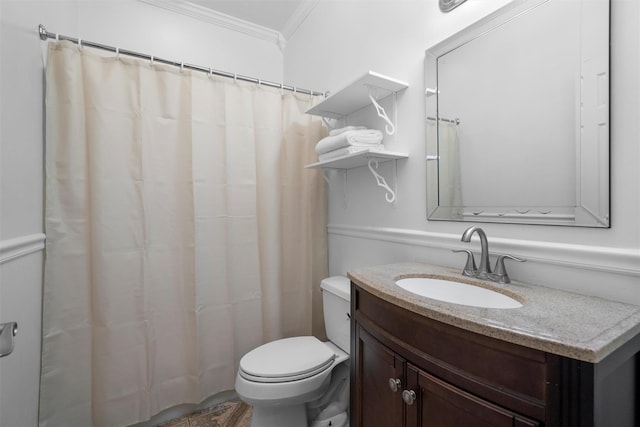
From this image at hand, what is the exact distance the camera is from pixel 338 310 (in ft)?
5.14

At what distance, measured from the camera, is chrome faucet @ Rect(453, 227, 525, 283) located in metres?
0.98

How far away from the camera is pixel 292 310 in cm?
196

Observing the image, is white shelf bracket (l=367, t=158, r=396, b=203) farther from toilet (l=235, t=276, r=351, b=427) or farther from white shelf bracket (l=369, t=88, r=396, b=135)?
toilet (l=235, t=276, r=351, b=427)

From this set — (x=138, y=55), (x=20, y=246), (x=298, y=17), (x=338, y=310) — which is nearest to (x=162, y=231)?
(x=20, y=246)

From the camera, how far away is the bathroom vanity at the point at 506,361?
53cm

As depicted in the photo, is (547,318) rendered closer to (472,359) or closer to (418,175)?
(472,359)

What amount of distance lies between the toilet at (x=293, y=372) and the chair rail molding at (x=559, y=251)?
505mm

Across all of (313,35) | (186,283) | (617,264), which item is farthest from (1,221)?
(313,35)

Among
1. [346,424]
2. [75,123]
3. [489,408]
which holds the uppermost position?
[75,123]

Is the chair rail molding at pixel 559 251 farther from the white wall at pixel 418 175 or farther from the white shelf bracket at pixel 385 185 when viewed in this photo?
the white shelf bracket at pixel 385 185

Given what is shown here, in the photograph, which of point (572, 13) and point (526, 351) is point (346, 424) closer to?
point (526, 351)

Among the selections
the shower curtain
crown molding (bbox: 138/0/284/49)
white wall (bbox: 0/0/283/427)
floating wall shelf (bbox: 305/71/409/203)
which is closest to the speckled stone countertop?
floating wall shelf (bbox: 305/71/409/203)

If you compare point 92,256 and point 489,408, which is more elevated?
point 92,256

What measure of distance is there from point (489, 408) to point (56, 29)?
2.39 meters
